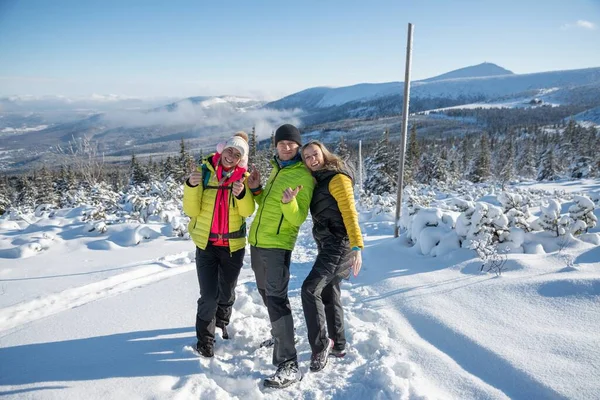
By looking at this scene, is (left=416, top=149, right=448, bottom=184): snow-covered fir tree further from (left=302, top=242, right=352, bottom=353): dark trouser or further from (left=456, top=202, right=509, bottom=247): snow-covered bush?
(left=302, top=242, right=352, bottom=353): dark trouser

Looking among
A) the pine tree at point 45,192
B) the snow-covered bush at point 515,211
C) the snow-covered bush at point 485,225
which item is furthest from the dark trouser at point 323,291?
the pine tree at point 45,192

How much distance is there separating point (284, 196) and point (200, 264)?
1.07 meters

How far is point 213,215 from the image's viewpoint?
301 centimetres

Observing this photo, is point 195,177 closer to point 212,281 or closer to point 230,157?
point 230,157

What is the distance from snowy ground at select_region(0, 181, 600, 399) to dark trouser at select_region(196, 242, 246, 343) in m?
0.28

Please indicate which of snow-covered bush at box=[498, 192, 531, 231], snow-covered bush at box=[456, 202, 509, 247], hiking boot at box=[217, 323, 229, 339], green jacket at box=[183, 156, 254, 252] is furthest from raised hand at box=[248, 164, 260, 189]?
snow-covered bush at box=[498, 192, 531, 231]

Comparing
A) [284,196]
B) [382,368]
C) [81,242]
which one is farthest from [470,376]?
[81,242]

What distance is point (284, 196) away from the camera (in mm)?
2654

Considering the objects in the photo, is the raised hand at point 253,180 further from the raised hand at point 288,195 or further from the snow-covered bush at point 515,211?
A: the snow-covered bush at point 515,211

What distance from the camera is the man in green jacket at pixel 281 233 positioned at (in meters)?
2.81

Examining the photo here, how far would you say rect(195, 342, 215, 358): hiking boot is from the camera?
2.97 metres

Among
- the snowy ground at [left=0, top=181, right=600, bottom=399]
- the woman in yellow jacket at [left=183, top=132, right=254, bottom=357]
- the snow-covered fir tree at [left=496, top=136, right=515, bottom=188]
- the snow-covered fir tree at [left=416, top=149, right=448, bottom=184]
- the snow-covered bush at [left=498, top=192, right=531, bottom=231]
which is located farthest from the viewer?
the snow-covered fir tree at [left=496, top=136, right=515, bottom=188]

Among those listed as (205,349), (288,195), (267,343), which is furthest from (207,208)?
(267,343)

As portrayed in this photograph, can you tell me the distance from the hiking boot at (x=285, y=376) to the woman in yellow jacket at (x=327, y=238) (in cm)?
19
